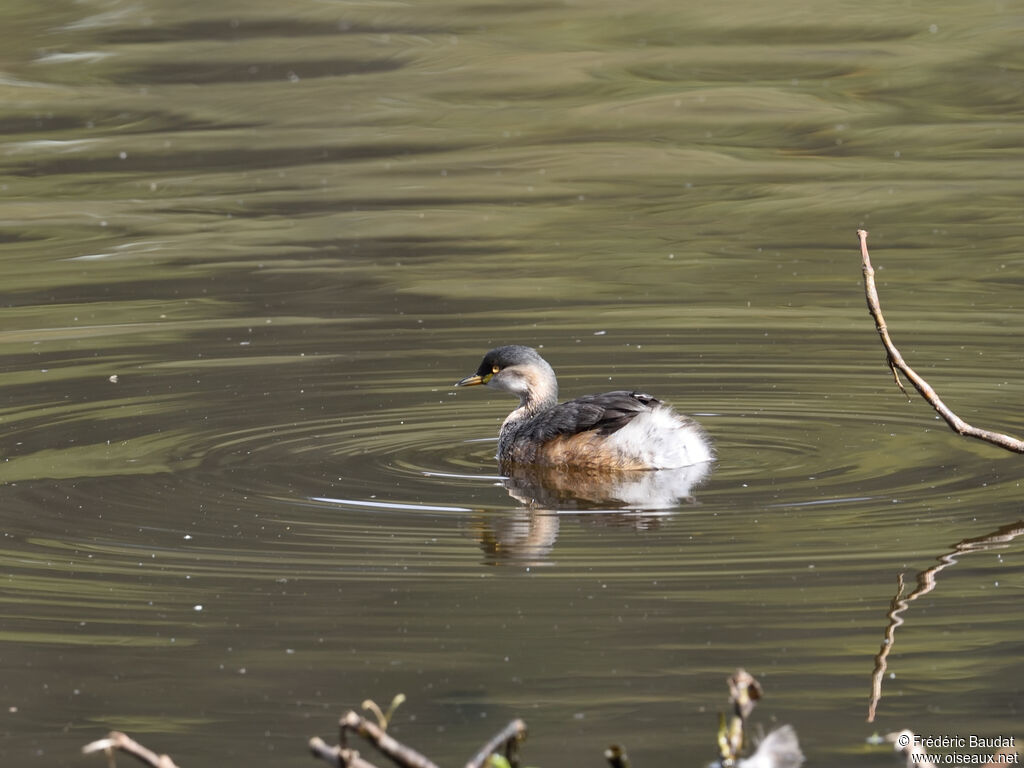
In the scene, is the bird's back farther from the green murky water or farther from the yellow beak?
the yellow beak

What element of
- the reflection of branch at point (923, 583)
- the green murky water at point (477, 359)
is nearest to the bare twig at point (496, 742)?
the green murky water at point (477, 359)

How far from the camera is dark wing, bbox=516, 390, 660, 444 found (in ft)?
Result: 27.2

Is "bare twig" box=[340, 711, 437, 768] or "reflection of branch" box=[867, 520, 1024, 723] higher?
"bare twig" box=[340, 711, 437, 768]

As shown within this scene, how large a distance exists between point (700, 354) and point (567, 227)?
14.8ft

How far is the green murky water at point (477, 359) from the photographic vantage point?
5828 mm

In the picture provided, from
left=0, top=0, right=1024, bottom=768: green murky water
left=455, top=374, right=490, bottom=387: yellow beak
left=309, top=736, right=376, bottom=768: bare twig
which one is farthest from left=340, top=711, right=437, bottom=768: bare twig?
left=455, top=374, right=490, bottom=387: yellow beak

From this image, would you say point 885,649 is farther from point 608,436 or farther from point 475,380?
point 475,380

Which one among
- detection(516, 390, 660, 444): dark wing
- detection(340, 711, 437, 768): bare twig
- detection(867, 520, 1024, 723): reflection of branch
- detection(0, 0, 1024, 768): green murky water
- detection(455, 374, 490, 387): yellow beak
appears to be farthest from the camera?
detection(455, 374, 490, 387): yellow beak

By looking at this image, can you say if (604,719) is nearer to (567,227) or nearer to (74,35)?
(567,227)

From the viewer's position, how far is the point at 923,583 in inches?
256

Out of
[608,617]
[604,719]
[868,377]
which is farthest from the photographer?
[868,377]

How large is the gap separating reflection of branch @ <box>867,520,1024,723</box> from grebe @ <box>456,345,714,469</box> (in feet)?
5.48

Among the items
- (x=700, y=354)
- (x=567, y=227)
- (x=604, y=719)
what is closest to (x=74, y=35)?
(x=567, y=227)

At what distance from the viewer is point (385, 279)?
13375 millimetres
